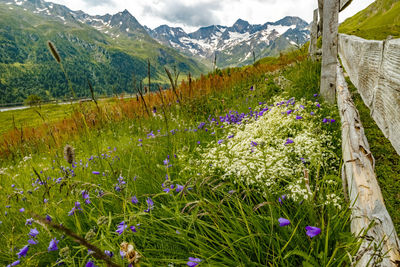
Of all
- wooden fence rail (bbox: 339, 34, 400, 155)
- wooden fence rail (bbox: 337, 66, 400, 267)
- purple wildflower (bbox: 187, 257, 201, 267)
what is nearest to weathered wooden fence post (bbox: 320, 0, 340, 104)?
wooden fence rail (bbox: 339, 34, 400, 155)

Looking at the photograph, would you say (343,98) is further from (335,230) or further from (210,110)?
(210,110)

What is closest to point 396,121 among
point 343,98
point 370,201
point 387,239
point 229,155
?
point 370,201

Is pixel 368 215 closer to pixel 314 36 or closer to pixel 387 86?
pixel 387 86

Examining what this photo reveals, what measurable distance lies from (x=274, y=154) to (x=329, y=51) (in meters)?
3.26

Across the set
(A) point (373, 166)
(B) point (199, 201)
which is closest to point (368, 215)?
(A) point (373, 166)

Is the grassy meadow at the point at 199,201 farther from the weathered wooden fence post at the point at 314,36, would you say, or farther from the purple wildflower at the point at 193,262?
the weathered wooden fence post at the point at 314,36

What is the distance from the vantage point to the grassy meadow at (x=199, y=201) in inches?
48.6

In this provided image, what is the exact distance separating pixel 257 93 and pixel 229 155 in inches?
175

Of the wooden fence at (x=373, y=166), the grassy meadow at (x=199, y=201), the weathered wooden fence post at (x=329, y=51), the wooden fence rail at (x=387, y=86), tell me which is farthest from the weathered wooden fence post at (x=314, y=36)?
the wooden fence rail at (x=387, y=86)

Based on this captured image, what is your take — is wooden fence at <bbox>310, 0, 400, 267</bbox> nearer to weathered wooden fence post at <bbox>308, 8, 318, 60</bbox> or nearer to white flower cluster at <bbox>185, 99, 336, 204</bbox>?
white flower cluster at <bbox>185, 99, 336, 204</bbox>

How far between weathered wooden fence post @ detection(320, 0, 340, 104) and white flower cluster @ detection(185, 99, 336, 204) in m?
0.69

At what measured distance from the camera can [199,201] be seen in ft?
3.76

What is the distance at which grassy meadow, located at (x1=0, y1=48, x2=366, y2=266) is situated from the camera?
4.05 feet

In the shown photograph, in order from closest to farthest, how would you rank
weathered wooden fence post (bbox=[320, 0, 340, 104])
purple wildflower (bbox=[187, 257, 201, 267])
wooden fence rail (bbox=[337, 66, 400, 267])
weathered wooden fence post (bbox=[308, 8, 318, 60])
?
wooden fence rail (bbox=[337, 66, 400, 267])
purple wildflower (bbox=[187, 257, 201, 267])
weathered wooden fence post (bbox=[320, 0, 340, 104])
weathered wooden fence post (bbox=[308, 8, 318, 60])
